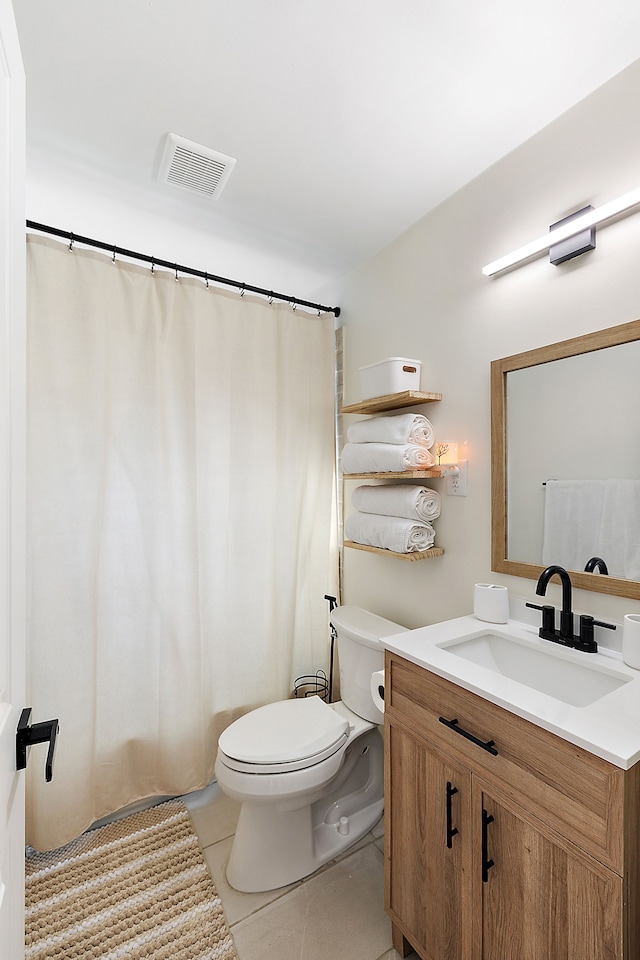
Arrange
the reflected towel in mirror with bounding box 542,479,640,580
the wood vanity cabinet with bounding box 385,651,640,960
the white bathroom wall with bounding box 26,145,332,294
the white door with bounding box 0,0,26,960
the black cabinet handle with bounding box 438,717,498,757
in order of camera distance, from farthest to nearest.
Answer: the white bathroom wall with bounding box 26,145,332,294 < the reflected towel in mirror with bounding box 542,479,640,580 < the black cabinet handle with bounding box 438,717,498,757 < the wood vanity cabinet with bounding box 385,651,640,960 < the white door with bounding box 0,0,26,960

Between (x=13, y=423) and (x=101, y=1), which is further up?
(x=101, y=1)

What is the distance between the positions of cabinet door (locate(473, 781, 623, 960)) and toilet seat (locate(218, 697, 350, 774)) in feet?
2.04

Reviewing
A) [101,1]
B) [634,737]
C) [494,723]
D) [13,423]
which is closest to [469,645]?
[494,723]

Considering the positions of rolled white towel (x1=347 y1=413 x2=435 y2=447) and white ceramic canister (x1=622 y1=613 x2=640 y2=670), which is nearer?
white ceramic canister (x1=622 y1=613 x2=640 y2=670)

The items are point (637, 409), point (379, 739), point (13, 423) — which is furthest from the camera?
point (379, 739)

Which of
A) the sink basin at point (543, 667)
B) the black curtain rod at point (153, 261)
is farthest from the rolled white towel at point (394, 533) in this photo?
the black curtain rod at point (153, 261)

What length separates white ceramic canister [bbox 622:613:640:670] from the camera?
3.72ft

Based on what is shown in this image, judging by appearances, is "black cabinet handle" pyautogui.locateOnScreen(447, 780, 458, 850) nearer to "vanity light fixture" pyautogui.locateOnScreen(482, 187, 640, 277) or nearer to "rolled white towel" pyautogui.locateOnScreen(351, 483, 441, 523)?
"rolled white towel" pyautogui.locateOnScreen(351, 483, 441, 523)

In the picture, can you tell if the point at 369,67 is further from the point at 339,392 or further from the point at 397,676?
the point at 397,676

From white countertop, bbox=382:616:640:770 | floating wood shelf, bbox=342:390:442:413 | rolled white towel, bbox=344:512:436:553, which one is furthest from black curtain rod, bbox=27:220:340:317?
white countertop, bbox=382:616:640:770

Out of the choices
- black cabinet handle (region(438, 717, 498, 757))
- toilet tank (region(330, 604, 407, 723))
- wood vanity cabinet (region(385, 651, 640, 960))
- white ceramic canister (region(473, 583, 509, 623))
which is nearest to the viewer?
wood vanity cabinet (region(385, 651, 640, 960))

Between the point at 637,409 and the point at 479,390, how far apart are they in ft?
1.71

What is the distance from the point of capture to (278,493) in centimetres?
220

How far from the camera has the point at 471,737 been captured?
1.07 meters
